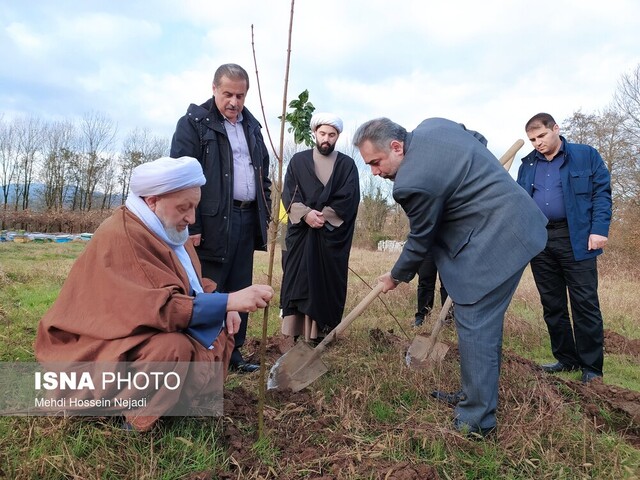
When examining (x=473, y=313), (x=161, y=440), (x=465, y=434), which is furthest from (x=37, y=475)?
(x=473, y=313)

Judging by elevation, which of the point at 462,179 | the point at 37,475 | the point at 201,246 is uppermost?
the point at 462,179

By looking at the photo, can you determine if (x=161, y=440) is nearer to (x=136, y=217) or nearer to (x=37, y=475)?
(x=37, y=475)

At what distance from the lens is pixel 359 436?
2.42 meters

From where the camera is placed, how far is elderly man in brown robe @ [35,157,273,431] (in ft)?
6.91

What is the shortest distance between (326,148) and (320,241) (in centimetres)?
89

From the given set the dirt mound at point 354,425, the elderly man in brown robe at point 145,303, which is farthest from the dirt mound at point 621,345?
the elderly man in brown robe at point 145,303

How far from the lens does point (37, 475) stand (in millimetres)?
1954

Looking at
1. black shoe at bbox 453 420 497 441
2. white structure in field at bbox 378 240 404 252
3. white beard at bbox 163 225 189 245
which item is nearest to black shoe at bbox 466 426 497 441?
black shoe at bbox 453 420 497 441

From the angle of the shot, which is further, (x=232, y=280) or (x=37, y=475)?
(x=232, y=280)

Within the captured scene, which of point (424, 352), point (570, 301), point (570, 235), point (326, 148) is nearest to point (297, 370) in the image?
point (424, 352)

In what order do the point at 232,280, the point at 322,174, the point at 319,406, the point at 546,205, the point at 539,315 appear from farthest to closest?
the point at 539,315 < the point at 322,174 < the point at 546,205 < the point at 232,280 < the point at 319,406

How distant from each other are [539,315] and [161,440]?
556 cm

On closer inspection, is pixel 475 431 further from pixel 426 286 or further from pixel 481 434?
pixel 426 286

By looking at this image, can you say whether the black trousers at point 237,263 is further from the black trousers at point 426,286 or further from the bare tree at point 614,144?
the bare tree at point 614,144
